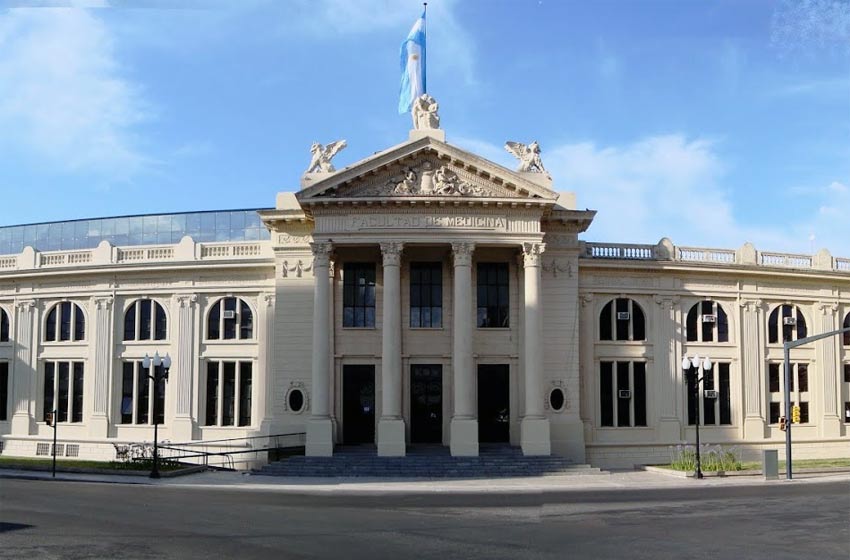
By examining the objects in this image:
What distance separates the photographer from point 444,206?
120 feet

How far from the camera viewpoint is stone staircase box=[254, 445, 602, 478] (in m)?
33.8

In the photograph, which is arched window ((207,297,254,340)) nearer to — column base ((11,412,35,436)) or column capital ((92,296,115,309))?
column capital ((92,296,115,309))

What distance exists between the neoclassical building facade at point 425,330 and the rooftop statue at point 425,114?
1723 mm

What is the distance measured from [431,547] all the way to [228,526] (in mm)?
5090

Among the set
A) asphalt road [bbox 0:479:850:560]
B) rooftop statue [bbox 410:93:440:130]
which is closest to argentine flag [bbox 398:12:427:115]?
rooftop statue [bbox 410:93:440:130]

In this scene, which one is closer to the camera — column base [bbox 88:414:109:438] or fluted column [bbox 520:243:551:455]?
fluted column [bbox 520:243:551:455]

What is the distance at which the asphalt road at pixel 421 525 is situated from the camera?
16031 millimetres

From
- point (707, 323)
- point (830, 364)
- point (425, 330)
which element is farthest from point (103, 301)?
point (830, 364)

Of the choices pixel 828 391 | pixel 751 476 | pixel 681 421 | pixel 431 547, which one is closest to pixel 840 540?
pixel 431 547

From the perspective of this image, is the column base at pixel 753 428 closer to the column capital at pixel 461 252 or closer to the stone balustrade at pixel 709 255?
the stone balustrade at pixel 709 255

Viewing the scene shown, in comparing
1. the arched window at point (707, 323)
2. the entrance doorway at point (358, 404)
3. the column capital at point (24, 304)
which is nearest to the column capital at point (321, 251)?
the entrance doorway at point (358, 404)

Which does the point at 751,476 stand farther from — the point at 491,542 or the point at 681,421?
the point at 491,542

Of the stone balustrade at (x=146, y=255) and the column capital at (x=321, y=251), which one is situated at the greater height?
the stone balustrade at (x=146, y=255)

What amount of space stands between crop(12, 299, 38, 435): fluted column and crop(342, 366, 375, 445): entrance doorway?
1649 centimetres
